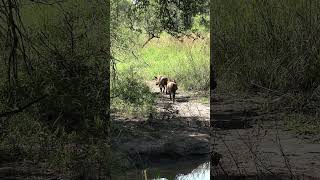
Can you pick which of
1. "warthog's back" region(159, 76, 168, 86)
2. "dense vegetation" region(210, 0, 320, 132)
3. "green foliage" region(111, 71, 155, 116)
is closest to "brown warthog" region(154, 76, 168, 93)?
"warthog's back" region(159, 76, 168, 86)

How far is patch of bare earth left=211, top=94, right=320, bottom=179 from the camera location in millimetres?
2729

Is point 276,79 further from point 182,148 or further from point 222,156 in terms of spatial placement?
point 182,148

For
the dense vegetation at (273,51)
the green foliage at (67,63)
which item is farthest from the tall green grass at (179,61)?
the green foliage at (67,63)

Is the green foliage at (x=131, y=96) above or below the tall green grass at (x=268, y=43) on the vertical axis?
below

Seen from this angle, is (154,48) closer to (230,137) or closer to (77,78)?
(77,78)

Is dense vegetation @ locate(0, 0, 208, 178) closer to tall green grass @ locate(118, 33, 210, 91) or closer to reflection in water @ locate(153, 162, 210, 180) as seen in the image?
tall green grass @ locate(118, 33, 210, 91)

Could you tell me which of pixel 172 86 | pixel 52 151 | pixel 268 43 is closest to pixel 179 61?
pixel 172 86

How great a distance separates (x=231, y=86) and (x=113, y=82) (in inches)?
36.3

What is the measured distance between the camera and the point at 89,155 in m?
3.42

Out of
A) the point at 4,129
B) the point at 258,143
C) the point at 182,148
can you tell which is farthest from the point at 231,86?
the point at 4,129

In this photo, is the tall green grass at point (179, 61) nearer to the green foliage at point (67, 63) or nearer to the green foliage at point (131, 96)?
the green foliage at point (131, 96)

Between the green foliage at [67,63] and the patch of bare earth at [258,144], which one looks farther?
the green foliage at [67,63]

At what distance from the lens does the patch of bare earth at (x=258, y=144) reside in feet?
8.95

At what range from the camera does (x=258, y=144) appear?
2.82 m
